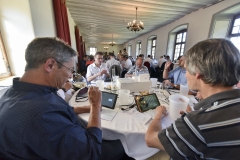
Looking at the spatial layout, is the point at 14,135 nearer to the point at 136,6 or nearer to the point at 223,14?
the point at 136,6

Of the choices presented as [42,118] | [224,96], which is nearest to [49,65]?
[42,118]

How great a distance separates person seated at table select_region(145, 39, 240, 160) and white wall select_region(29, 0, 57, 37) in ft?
8.01

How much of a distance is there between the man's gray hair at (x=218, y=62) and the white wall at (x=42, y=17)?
246cm

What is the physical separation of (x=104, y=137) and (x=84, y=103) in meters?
0.46

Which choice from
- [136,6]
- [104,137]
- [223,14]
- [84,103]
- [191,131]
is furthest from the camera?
[136,6]

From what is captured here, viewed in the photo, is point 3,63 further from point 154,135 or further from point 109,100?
point 154,135

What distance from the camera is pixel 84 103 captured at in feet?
3.92

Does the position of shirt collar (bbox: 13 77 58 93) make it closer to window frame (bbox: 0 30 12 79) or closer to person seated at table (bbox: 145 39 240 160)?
person seated at table (bbox: 145 39 240 160)

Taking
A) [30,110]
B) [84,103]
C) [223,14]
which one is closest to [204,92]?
[30,110]

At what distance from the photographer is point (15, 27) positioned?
1741 millimetres

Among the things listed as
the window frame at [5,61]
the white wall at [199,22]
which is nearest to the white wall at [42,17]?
the window frame at [5,61]

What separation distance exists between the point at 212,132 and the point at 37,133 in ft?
2.47

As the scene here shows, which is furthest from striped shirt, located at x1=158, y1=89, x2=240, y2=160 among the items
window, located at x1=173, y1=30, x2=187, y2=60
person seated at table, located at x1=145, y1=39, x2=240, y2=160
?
window, located at x1=173, y1=30, x2=187, y2=60

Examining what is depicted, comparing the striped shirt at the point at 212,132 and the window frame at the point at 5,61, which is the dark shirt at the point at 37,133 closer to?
the striped shirt at the point at 212,132
